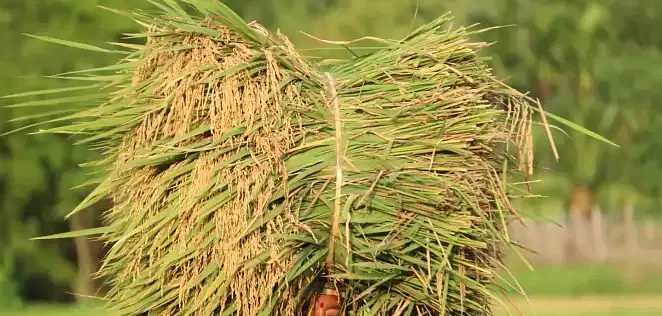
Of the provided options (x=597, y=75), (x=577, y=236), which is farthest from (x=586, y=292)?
(x=597, y=75)

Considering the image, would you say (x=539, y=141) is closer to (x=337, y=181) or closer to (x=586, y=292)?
(x=586, y=292)

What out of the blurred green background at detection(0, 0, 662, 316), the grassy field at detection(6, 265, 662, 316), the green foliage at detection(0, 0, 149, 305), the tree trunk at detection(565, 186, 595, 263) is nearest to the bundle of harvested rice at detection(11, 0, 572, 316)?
the blurred green background at detection(0, 0, 662, 316)

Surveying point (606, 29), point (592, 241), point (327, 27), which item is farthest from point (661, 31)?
point (327, 27)

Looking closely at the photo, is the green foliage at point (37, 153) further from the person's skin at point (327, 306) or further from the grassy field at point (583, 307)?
the person's skin at point (327, 306)

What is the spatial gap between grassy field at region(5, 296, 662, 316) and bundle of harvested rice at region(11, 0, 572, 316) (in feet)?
42.2

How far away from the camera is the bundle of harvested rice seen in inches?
143

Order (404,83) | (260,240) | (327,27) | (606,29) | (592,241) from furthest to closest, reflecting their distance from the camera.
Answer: (606,29), (592,241), (327,27), (404,83), (260,240)

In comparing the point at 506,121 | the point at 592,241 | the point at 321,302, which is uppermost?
the point at 506,121

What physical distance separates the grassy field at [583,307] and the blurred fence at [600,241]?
5278mm

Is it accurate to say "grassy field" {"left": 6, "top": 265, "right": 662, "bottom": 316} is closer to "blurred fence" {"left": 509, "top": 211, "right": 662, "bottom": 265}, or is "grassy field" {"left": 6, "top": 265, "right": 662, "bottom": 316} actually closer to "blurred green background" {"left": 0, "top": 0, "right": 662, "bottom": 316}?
"blurred green background" {"left": 0, "top": 0, "right": 662, "bottom": 316}

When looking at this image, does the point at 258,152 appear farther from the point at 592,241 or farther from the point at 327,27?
the point at 592,241

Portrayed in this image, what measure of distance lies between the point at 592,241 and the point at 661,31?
661 cm

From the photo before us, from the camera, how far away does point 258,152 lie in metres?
3.66

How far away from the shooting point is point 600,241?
2842 cm
